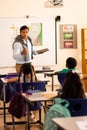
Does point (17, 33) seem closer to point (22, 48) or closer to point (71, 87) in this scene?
point (22, 48)

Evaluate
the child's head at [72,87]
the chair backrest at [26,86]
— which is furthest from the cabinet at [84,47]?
the child's head at [72,87]

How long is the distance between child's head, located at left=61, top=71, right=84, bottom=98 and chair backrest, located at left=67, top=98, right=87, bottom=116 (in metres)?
0.06

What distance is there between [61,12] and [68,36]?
778 mm

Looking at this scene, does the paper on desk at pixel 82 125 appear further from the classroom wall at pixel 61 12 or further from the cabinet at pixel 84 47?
the cabinet at pixel 84 47

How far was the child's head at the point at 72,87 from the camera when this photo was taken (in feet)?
9.53

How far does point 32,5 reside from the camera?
32.4ft

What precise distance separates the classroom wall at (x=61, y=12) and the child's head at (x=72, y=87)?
701cm

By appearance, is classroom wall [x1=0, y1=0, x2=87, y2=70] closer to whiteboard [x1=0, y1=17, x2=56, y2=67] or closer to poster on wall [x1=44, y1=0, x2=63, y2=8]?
poster on wall [x1=44, y1=0, x2=63, y2=8]

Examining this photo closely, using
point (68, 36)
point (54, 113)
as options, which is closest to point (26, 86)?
point (54, 113)

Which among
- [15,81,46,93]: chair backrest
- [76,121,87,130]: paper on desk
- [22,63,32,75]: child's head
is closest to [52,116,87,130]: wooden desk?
[76,121,87,130]: paper on desk

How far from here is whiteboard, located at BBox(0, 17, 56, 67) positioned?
9.52 metres

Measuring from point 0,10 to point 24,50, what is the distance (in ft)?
12.1

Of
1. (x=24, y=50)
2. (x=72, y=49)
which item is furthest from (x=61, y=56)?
(x=24, y=50)

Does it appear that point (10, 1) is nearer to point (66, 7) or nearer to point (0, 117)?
point (66, 7)
